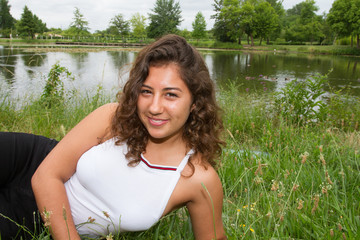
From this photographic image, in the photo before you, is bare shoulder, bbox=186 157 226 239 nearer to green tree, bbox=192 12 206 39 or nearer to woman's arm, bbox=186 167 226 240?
woman's arm, bbox=186 167 226 240

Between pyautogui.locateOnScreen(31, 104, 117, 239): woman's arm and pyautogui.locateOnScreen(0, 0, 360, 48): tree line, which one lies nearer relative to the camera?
pyautogui.locateOnScreen(31, 104, 117, 239): woman's arm

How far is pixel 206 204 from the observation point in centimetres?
134

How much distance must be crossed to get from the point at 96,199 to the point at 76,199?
0.12 meters

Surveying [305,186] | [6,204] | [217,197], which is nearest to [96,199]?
[6,204]

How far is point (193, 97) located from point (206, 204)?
1.73 ft

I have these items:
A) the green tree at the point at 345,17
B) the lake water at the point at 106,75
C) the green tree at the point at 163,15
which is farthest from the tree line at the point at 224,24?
the lake water at the point at 106,75

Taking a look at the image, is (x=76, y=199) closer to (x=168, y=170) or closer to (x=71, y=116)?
(x=168, y=170)

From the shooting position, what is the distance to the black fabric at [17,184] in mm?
1398

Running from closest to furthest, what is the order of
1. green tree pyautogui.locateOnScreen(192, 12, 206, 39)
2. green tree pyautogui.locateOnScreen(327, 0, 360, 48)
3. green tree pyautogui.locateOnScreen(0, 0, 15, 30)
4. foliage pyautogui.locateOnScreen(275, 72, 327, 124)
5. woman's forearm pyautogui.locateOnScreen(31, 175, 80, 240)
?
woman's forearm pyautogui.locateOnScreen(31, 175, 80, 240), foliage pyautogui.locateOnScreen(275, 72, 327, 124), green tree pyautogui.locateOnScreen(327, 0, 360, 48), green tree pyautogui.locateOnScreen(0, 0, 15, 30), green tree pyautogui.locateOnScreen(192, 12, 206, 39)

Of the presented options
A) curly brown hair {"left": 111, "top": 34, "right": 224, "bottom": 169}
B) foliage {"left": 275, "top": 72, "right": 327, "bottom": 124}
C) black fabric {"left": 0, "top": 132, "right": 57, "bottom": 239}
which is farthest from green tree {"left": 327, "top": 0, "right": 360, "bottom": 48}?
Answer: black fabric {"left": 0, "top": 132, "right": 57, "bottom": 239}

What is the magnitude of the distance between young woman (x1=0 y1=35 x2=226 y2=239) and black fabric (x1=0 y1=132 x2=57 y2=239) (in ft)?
0.63

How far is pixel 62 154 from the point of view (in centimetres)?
137

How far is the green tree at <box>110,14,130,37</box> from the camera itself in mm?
62812

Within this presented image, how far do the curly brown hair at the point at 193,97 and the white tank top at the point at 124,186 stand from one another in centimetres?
7
